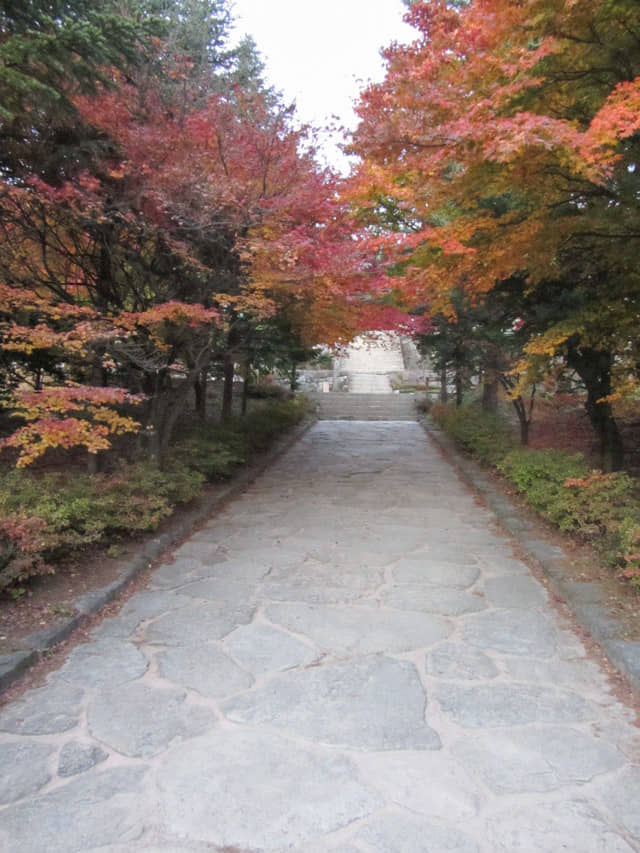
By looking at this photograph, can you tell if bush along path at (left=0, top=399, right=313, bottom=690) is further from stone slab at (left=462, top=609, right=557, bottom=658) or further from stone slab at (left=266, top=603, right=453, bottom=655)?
stone slab at (left=462, top=609, right=557, bottom=658)

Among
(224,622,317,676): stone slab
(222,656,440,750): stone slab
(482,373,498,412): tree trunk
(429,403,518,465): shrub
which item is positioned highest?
(482,373,498,412): tree trunk

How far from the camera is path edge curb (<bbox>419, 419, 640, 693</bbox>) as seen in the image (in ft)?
11.1

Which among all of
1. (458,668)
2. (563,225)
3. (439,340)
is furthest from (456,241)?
(439,340)

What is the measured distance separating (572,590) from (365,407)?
18.5 metres

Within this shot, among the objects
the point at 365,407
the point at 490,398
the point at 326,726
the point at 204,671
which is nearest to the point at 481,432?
the point at 490,398

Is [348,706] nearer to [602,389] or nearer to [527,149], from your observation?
[527,149]

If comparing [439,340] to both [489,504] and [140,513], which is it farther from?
[140,513]

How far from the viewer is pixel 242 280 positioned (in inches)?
271

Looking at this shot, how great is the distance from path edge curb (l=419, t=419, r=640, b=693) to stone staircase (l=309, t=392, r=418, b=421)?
1243 cm

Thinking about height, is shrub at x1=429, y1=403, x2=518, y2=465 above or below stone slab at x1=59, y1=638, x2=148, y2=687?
above

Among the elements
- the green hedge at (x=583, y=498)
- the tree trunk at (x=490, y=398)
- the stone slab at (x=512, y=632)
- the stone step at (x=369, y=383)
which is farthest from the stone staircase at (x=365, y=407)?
the stone slab at (x=512, y=632)

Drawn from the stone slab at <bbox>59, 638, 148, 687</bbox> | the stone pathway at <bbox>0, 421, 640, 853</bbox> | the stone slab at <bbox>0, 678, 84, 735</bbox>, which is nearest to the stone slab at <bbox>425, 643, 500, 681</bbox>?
the stone pathway at <bbox>0, 421, 640, 853</bbox>

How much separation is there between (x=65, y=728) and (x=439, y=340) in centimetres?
1052

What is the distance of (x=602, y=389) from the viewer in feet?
27.0
